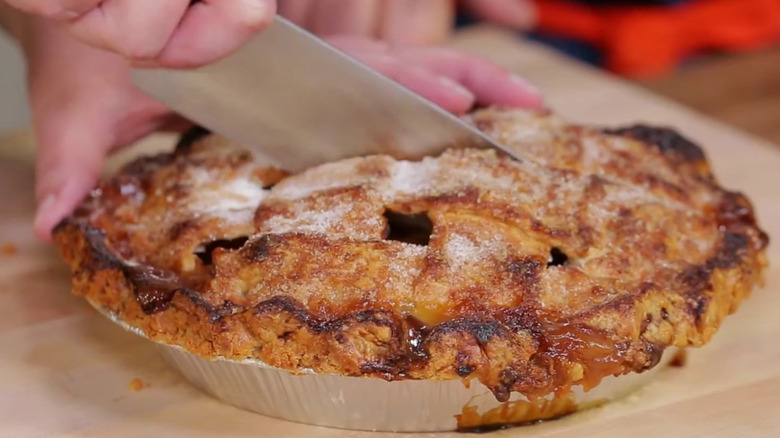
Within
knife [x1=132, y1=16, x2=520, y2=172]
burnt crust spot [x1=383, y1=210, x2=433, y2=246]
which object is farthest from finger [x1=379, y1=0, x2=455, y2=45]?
burnt crust spot [x1=383, y1=210, x2=433, y2=246]

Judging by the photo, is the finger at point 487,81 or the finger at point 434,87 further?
the finger at point 487,81

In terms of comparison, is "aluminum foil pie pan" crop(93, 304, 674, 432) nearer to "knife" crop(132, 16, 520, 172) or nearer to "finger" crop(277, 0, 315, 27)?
"knife" crop(132, 16, 520, 172)

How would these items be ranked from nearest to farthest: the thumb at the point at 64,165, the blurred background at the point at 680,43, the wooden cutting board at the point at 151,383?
the wooden cutting board at the point at 151,383
the thumb at the point at 64,165
the blurred background at the point at 680,43

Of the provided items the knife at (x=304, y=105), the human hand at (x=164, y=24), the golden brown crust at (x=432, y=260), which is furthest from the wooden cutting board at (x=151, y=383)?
the human hand at (x=164, y=24)

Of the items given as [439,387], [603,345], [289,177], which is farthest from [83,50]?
[603,345]

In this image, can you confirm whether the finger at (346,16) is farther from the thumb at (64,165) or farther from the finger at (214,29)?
the finger at (214,29)

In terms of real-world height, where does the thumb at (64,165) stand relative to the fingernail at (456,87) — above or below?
below
